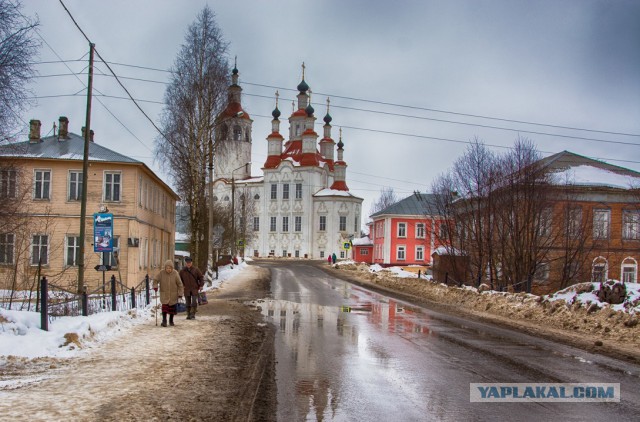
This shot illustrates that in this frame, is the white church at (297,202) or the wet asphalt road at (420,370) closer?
the wet asphalt road at (420,370)

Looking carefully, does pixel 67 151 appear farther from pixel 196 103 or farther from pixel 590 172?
pixel 590 172

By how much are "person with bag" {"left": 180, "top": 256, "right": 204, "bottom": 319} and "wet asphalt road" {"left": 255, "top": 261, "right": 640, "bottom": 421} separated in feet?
7.56

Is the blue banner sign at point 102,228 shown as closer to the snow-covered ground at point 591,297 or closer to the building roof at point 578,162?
the snow-covered ground at point 591,297

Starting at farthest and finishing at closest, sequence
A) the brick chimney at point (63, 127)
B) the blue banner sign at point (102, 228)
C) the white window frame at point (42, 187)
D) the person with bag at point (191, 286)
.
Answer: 1. the brick chimney at point (63, 127)
2. the white window frame at point (42, 187)
3. the blue banner sign at point (102, 228)
4. the person with bag at point (191, 286)

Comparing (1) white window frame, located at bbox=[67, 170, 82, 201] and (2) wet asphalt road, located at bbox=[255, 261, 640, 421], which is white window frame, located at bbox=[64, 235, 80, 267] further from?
(2) wet asphalt road, located at bbox=[255, 261, 640, 421]

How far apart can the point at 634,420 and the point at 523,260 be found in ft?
61.3

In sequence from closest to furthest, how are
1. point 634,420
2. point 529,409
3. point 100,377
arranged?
point 634,420 → point 529,409 → point 100,377

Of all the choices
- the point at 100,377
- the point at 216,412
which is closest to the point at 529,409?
the point at 216,412

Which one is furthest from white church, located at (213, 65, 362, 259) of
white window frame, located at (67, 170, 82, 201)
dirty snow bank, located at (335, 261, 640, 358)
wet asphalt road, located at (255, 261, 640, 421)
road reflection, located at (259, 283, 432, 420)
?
wet asphalt road, located at (255, 261, 640, 421)

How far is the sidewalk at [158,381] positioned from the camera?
21.4 feet

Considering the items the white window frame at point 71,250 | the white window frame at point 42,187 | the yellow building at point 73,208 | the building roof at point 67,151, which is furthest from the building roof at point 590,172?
the white window frame at point 42,187

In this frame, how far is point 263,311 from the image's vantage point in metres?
18.9

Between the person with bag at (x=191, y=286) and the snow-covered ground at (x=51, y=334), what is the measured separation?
3035 mm

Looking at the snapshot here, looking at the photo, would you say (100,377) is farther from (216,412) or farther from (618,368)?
(618,368)
